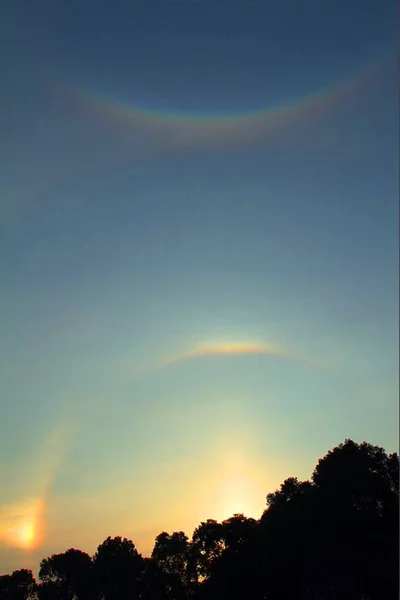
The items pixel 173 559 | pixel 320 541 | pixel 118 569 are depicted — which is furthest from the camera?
pixel 118 569

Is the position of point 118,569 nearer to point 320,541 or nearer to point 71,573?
point 71,573

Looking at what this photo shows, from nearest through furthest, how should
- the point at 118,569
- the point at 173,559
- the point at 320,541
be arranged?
the point at 320,541 → the point at 173,559 → the point at 118,569

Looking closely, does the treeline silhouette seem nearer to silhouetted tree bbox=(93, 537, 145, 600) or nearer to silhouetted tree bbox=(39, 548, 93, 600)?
silhouetted tree bbox=(93, 537, 145, 600)

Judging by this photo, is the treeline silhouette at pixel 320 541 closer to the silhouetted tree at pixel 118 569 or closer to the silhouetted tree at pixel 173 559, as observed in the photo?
the silhouetted tree at pixel 173 559

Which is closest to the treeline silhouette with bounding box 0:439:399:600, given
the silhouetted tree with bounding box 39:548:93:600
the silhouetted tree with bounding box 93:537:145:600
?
the silhouetted tree with bounding box 93:537:145:600

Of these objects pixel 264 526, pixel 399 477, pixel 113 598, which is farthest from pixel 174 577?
pixel 399 477

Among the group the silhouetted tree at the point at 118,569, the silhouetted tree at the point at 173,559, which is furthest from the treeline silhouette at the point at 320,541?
the silhouetted tree at the point at 118,569

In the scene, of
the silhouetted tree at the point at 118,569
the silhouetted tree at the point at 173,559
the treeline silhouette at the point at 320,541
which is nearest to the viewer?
the treeline silhouette at the point at 320,541

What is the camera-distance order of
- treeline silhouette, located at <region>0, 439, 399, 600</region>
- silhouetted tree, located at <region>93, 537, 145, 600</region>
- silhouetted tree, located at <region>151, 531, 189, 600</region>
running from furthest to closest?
silhouetted tree, located at <region>93, 537, 145, 600</region> → silhouetted tree, located at <region>151, 531, 189, 600</region> → treeline silhouette, located at <region>0, 439, 399, 600</region>

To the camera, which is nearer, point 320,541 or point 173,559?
point 320,541

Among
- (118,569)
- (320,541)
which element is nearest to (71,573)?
(118,569)

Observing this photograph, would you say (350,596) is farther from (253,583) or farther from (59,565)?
(59,565)
